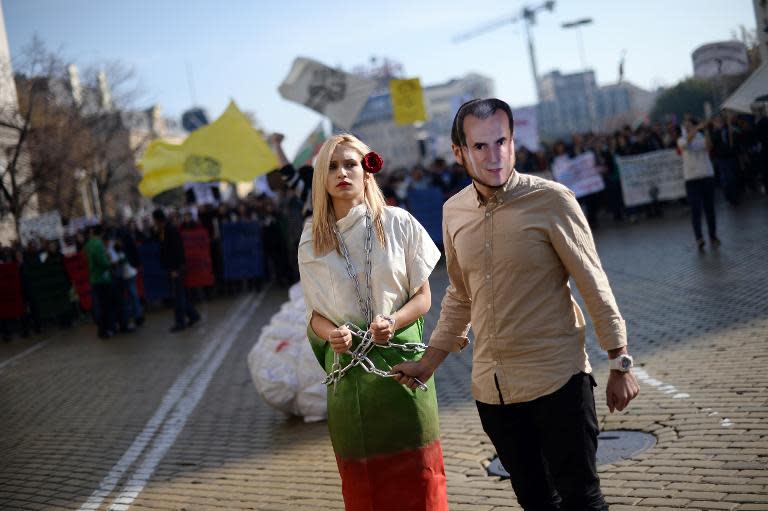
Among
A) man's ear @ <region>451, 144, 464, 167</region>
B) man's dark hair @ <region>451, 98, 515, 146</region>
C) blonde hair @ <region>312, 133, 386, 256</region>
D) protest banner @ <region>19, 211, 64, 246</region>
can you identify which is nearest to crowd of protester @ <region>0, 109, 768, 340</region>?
protest banner @ <region>19, 211, 64, 246</region>

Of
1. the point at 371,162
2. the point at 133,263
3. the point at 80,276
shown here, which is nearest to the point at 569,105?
the point at 133,263

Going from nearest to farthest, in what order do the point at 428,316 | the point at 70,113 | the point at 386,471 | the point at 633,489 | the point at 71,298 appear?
the point at 386,471 → the point at 633,489 → the point at 428,316 → the point at 71,298 → the point at 70,113

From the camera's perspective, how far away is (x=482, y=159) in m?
3.61

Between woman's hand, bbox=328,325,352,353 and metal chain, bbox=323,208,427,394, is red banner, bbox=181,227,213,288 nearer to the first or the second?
metal chain, bbox=323,208,427,394

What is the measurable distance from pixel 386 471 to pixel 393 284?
783mm

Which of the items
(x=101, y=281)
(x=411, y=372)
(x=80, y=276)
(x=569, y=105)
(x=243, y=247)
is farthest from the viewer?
(x=569, y=105)

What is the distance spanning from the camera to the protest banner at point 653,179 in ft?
74.8

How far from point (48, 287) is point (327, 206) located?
18.4 metres

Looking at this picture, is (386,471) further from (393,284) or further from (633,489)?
(633,489)

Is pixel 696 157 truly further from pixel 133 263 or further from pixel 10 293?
pixel 10 293

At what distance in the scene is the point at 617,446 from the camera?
6066 mm

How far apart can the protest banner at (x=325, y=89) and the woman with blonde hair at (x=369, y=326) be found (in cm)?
1478

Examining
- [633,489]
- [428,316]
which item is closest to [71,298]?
[428,316]

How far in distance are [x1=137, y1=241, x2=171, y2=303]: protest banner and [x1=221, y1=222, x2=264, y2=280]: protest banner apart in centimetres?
149
